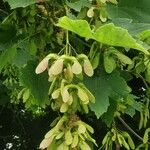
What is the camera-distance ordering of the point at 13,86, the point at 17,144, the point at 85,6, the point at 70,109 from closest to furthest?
the point at 70,109 → the point at 85,6 → the point at 13,86 → the point at 17,144

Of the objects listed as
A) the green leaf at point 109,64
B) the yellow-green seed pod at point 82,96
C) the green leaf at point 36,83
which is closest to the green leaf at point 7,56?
the green leaf at point 36,83

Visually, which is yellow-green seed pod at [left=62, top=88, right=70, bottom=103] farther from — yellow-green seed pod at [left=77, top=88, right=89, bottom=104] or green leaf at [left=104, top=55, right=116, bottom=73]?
green leaf at [left=104, top=55, right=116, bottom=73]

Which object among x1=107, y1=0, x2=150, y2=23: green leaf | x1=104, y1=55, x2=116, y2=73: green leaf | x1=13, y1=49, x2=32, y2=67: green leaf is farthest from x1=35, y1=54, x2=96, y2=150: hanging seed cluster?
x1=13, y1=49, x2=32, y2=67: green leaf

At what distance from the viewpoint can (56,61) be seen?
40.2 inches

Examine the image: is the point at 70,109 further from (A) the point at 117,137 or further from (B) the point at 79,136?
(A) the point at 117,137

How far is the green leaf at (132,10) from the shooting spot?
1.29 meters

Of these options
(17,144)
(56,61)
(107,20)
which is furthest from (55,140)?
(17,144)

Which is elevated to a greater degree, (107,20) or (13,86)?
(107,20)

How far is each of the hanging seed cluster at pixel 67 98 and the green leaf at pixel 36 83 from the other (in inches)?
12.2

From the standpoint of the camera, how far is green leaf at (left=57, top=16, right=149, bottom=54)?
3.10 feet

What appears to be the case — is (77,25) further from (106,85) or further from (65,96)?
(106,85)

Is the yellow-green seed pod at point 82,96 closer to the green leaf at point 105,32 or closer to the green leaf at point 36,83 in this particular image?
the green leaf at point 105,32

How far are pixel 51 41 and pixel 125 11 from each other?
0.78 ft

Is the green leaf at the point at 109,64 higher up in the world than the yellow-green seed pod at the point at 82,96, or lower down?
lower down
